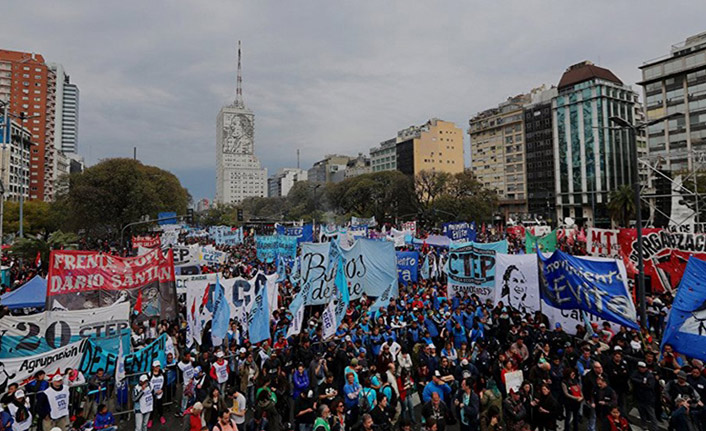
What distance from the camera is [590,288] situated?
1010 cm

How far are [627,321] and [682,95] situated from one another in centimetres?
6574

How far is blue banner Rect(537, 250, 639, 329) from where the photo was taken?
966 cm

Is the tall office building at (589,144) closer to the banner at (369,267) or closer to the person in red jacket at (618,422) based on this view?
the banner at (369,267)

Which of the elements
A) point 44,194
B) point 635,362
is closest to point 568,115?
point 635,362

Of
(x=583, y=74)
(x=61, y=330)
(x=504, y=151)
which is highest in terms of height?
(x=583, y=74)

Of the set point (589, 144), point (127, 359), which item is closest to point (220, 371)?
point (127, 359)

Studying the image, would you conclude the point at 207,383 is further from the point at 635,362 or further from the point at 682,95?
the point at 682,95

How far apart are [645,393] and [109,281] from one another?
1307 centimetres

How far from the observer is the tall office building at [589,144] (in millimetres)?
73562

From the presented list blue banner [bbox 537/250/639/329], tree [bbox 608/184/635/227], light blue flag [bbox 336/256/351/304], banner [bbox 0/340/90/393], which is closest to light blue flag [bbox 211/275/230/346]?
banner [bbox 0/340/90/393]

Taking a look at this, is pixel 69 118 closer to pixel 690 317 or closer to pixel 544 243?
pixel 544 243

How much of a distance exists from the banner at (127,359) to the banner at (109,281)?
307cm

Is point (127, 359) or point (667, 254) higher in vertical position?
point (667, 254)

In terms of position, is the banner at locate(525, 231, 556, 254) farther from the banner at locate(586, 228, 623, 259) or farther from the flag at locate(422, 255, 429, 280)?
the flag at locate(422, 255, 429, 280)
